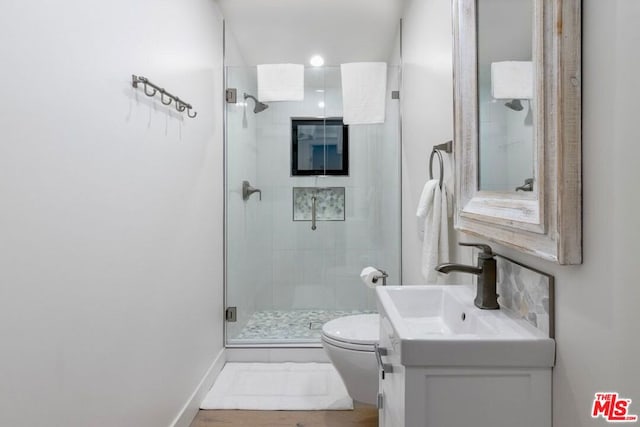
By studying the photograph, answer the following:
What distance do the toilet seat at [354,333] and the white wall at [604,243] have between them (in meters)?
1.06

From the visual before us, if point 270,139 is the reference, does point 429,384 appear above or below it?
below

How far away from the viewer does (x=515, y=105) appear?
1.07m

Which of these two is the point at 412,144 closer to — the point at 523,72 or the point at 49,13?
the point at 523,72

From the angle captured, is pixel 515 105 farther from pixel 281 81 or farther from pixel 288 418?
pixel 281 81

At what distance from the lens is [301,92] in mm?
2910

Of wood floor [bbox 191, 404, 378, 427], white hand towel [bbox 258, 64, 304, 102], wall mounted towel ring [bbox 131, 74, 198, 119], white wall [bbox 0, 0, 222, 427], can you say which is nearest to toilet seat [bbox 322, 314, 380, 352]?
wood floor [bbox 191, 404, 378, 427]

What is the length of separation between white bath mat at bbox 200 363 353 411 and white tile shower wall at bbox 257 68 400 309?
701 millimetres

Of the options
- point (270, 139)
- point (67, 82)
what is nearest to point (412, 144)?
point (270, 139)

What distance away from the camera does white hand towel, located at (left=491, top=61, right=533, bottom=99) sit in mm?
971

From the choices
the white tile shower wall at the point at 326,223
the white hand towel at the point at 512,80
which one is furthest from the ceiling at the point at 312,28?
the white hand towel at the point at 512,80

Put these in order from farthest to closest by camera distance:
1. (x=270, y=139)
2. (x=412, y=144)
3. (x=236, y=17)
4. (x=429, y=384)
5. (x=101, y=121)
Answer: (x=270, y=139)
(x=236, y=17)
(x=412, y=144)
(x=101, y=121)
(x=429, y=384)

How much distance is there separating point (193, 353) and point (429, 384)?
1.63 m

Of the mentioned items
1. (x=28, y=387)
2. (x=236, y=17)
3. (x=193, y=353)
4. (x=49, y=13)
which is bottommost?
(x=193, y=353)

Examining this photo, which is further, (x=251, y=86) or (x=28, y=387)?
(x=251, y=86)
